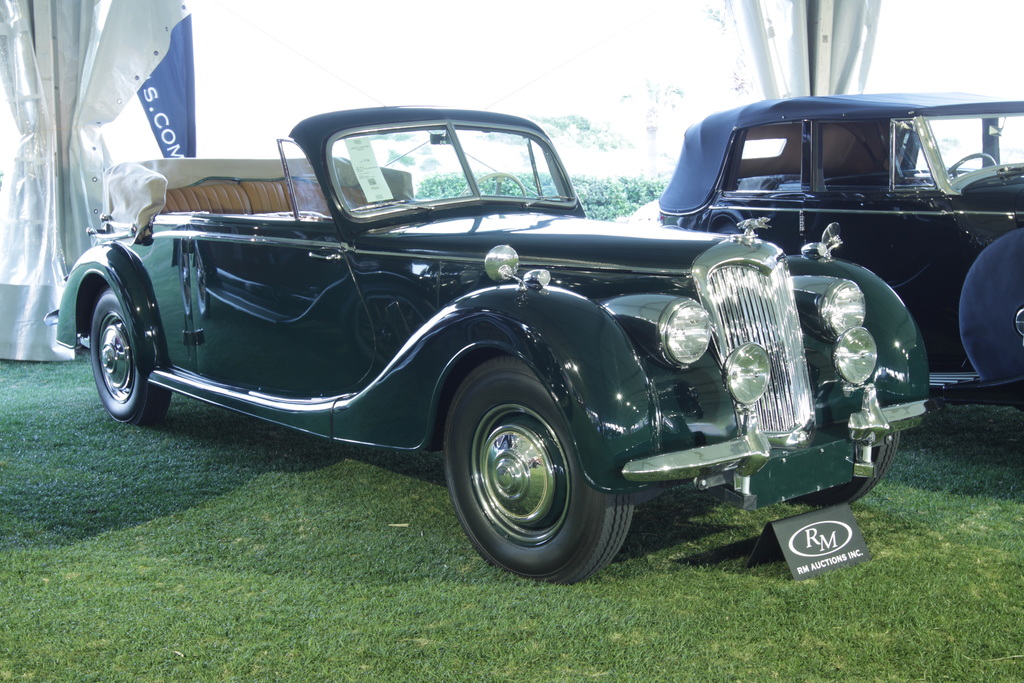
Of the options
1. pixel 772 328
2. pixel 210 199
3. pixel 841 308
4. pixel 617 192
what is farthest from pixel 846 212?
pixel 617 192

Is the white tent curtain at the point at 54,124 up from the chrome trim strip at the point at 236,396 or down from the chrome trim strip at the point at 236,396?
up

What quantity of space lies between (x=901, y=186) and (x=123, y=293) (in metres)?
4.01

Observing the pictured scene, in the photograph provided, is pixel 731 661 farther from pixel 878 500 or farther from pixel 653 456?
pixel 878 500

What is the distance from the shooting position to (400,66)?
13883 millimetres

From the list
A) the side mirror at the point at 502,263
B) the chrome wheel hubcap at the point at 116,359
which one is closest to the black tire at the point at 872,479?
the side mirror at the point at 502,263

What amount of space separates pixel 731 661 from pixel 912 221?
10.4ft

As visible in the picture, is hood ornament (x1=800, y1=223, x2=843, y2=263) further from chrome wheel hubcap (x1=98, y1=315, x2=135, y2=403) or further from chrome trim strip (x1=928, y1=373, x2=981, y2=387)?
chrome wheel hubcap (x1=98, y1=315, x2=135, y2=403)

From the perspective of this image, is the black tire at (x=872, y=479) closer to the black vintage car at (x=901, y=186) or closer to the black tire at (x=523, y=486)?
the black vintage car at (x=901, y=186)

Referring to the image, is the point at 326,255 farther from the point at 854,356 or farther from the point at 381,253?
the point at 854,356

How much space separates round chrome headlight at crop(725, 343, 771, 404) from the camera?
2.68m

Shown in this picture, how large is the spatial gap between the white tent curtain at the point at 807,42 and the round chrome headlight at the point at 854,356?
4676 millimetres

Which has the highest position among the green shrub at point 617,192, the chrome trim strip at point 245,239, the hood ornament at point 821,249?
the chrome trim strip at point 245,239

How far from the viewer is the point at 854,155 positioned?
5.17m

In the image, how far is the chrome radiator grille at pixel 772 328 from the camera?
2859 millimetres
